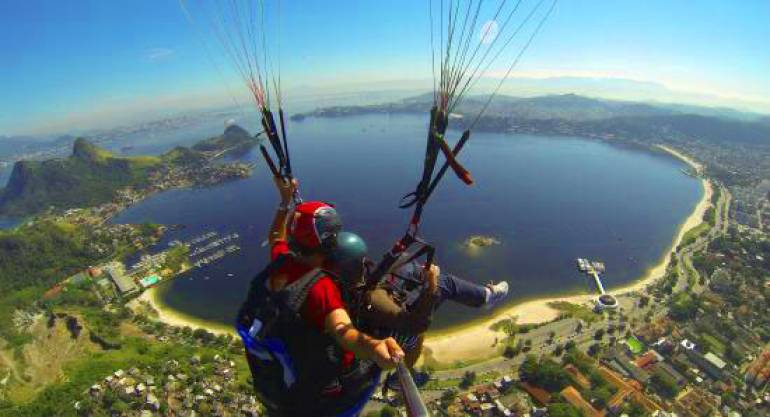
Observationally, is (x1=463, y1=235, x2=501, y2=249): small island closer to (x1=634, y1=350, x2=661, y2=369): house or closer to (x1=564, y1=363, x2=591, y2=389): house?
(x1=634, y1=350, x2=661, y2=369): house

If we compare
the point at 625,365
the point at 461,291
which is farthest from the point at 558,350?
the point at 461,291

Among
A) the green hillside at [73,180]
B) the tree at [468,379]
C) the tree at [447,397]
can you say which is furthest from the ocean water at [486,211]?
the green hillside at [73,180]

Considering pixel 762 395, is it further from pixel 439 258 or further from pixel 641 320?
pixel 439 258

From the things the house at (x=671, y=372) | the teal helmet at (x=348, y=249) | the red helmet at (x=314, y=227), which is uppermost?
the red helmet at (x=314, y=227)

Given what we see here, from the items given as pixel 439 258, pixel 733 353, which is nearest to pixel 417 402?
pixel 733 353

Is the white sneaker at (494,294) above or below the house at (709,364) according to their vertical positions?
above

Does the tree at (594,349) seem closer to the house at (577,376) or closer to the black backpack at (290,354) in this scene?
the house at (577,376)

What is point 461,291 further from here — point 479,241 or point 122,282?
point 122,282

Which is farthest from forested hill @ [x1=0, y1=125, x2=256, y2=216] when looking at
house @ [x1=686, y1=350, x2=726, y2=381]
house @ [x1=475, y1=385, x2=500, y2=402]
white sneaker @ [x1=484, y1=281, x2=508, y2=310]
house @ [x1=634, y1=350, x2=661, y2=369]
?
white sneaker @ [x1=484, y1=281, x2=508, y2=310]
